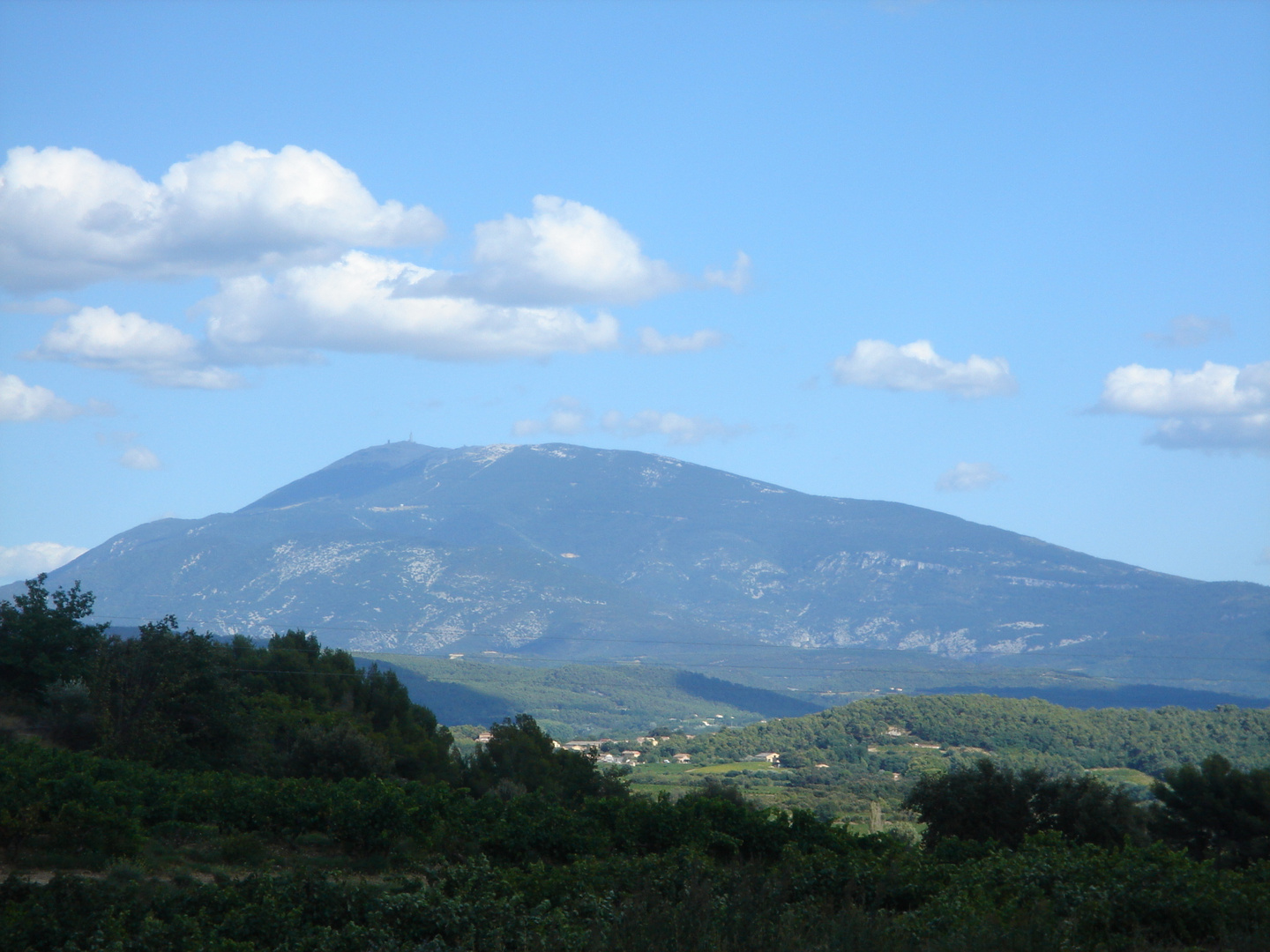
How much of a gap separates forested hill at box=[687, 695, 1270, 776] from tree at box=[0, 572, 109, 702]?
70.7 meters

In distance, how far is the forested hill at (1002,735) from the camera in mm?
95812

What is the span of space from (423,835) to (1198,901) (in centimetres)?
1180

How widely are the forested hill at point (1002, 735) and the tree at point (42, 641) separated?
7073cm

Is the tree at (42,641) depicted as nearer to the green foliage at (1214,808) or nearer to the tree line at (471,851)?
the tree line at (471,851)

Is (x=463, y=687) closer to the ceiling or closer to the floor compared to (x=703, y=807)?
closer to the floor

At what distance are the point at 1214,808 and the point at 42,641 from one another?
34.4 metres

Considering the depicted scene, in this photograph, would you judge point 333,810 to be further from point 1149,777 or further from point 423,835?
point 1149,777

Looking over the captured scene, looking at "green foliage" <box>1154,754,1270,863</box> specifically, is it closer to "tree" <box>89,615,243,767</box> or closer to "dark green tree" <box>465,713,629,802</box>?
"dark green tree" <box>465,713,629,802</box>

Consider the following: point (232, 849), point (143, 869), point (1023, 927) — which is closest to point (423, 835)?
point (232, 849)

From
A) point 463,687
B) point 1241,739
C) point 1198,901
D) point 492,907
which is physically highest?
point 1198,901

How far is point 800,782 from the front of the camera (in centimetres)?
8194

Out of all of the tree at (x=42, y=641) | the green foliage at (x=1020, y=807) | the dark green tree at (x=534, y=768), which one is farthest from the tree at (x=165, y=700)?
the green foliage at (x=1020, y=807)

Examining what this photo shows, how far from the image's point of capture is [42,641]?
3431 centimetres

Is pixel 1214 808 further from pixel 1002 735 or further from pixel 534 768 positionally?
pixel 1002 735
